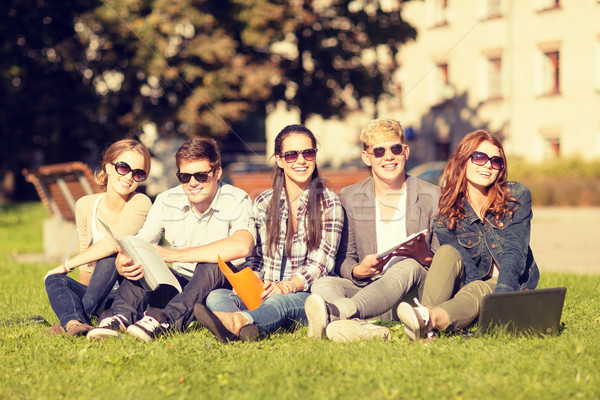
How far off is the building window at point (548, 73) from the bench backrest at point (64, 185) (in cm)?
2225

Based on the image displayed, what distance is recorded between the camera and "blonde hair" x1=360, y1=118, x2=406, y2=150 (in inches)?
191

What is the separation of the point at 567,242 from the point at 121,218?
8326 mm

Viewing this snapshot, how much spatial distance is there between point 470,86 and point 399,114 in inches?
155

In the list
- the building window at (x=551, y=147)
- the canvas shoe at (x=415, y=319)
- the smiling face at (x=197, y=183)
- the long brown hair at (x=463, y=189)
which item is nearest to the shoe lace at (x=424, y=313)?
the canvas shoe at (x=415, y=319)

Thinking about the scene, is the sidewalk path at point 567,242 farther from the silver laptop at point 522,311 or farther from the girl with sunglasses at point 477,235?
the silver laptop at point 522,311

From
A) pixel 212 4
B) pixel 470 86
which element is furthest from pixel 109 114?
pixel 470 86

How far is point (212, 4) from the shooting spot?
15938mm

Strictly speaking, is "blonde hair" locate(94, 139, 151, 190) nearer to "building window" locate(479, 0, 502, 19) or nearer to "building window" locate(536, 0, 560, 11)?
"building window" locate(536, 0, 560, 11)

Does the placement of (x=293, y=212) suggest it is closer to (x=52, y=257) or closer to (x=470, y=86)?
(x=52, y=257)

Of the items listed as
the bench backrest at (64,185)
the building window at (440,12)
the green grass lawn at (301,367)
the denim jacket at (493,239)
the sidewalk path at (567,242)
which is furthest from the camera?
the building window at (440,12)

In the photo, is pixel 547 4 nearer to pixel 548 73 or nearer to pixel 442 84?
pixel 548 73

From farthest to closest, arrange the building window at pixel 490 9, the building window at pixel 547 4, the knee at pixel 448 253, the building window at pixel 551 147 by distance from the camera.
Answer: the building window at pixel 490 9, the building window at pixel 551 147, the building window at pixel 547 4, the knee at pixel 448 253

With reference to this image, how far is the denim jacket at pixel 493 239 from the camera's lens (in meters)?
4.42

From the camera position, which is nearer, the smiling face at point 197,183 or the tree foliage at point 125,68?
the smiling face at point 197,183
